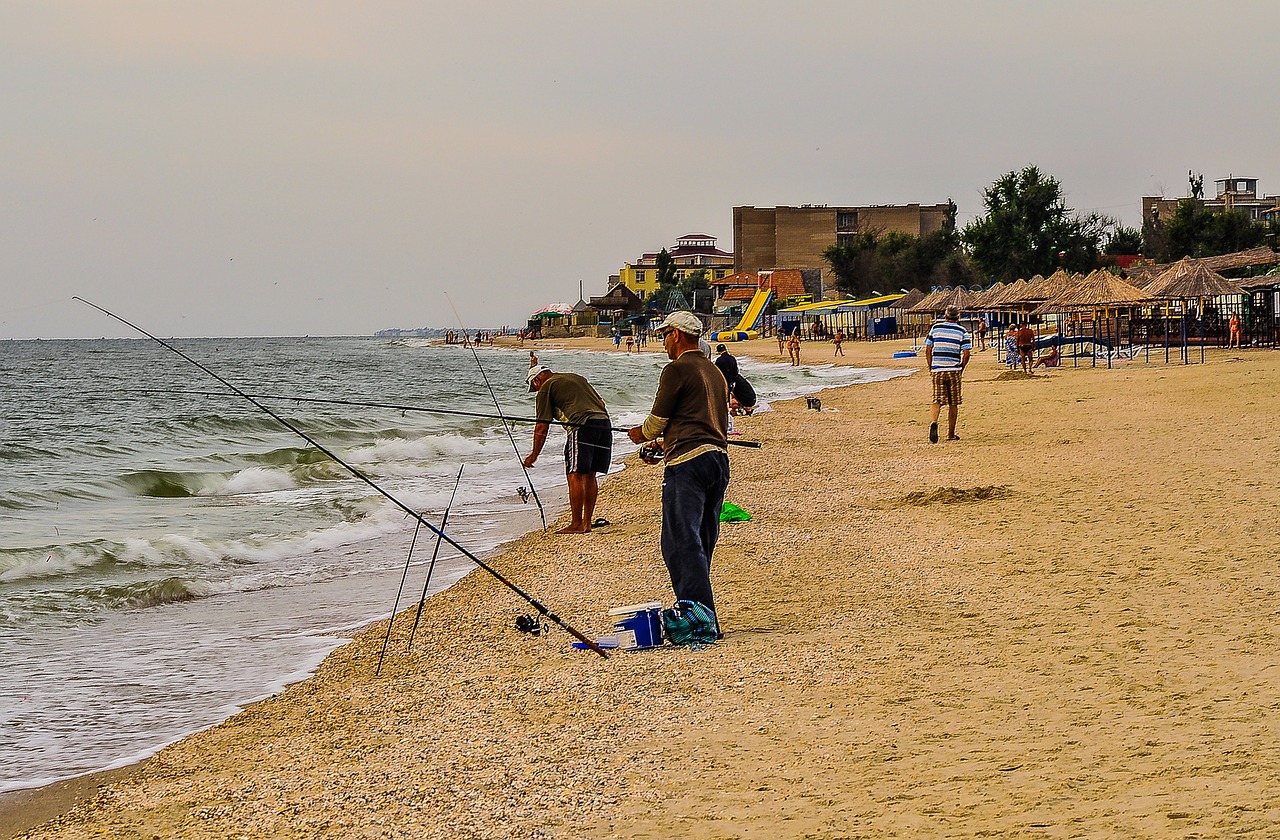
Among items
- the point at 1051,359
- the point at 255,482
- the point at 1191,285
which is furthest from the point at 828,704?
the point at 1051,359

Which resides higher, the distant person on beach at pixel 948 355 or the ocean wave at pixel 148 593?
the distant person on beach at pixel 948 355

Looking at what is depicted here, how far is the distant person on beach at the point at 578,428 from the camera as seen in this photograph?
8.31 m

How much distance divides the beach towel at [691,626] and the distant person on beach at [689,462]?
0.05 metres

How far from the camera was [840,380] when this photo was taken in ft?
109

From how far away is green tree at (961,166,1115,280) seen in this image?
5684 cm

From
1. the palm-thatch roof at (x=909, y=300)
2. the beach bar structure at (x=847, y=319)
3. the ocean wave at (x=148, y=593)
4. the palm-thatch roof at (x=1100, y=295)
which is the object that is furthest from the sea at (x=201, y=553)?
the beach bar structure at (x=847, y=319)

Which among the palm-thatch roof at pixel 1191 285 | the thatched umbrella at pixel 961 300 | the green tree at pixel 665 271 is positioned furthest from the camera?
the green tree at pixel 665 271

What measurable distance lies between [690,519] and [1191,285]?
22595 millimetres

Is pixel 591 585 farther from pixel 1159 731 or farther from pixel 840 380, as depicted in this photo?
pixel 840 380

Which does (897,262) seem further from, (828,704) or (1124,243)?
(828,704)

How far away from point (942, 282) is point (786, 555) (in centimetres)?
7191

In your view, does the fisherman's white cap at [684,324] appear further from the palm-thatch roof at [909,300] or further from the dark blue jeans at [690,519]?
the palm-thatch roof at [909,300]

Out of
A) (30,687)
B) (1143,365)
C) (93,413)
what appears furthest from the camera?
(93,413)

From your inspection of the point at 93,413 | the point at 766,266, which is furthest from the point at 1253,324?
the point at 766,266
